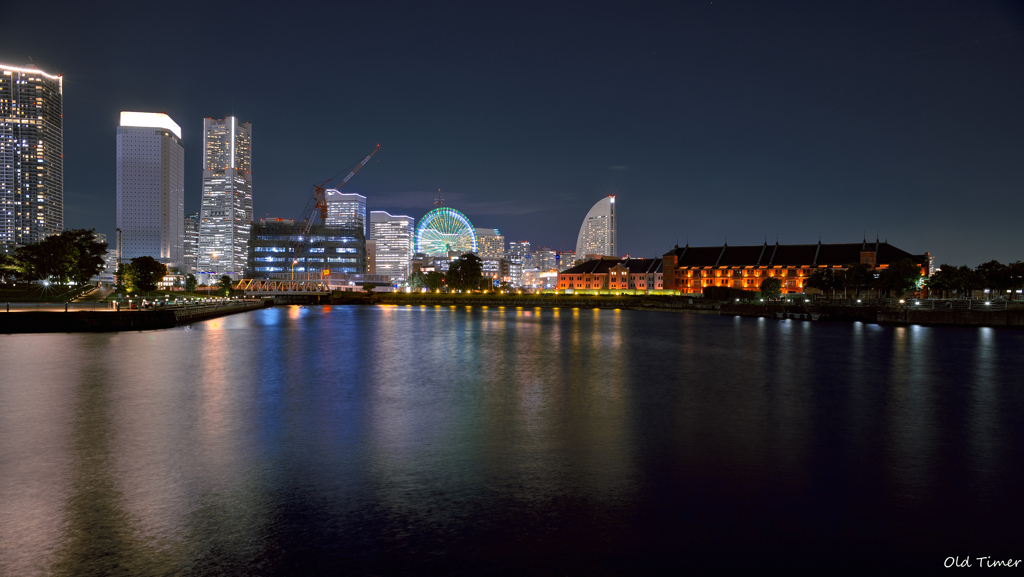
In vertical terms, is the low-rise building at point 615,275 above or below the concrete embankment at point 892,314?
above

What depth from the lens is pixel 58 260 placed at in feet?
243

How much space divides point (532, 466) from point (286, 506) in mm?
4842

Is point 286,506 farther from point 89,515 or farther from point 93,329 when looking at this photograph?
point 93,329

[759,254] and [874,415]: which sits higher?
[759,254]

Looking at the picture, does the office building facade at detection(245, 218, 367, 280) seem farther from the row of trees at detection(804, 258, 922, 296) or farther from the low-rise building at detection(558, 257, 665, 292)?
the row of trees at detection(804, 258, 922, 296)

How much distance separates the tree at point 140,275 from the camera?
8931 cm

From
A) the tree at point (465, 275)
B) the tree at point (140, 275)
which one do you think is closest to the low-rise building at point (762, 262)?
the tree at point (465, 275)

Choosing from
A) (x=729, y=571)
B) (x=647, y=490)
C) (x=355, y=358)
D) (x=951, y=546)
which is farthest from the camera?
(x=355, y=358)

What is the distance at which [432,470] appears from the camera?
457 inches

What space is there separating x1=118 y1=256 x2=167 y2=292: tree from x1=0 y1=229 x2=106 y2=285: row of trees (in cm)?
655

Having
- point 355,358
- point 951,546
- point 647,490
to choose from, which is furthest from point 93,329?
point 951,546

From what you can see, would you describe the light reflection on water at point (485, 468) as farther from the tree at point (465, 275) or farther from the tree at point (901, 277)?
the tree at point (465, 275)

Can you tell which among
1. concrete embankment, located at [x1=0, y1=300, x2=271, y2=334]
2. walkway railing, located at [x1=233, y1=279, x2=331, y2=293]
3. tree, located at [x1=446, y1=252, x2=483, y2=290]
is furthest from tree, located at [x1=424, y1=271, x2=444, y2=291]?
concrete embankment, located at [x1=0, y1=300, x2=271, y2=334]

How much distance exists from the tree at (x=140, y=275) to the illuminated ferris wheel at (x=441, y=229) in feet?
293
